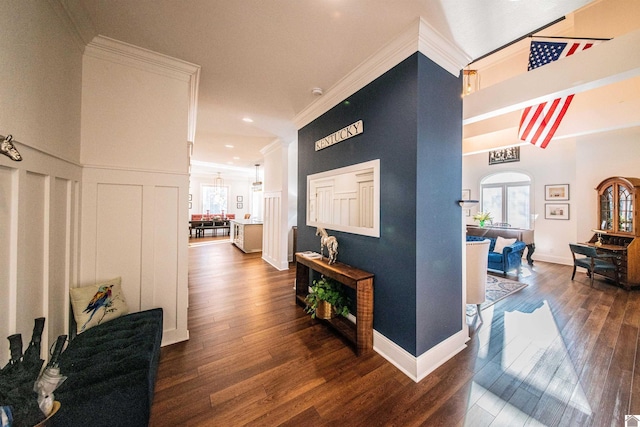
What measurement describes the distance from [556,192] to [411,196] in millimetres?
6469

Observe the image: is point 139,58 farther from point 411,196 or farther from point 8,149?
point 411,196

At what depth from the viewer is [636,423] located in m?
1.42

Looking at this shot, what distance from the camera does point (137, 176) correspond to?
2041 mm

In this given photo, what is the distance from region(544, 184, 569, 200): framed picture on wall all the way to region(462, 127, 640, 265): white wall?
8 centimetres

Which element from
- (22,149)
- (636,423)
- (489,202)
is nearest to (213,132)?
(22,149)

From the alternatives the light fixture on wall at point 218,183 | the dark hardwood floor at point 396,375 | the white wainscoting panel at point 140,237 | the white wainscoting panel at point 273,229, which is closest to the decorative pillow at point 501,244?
the dark hardwood floor at point 396,375

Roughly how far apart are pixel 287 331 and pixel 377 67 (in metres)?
2.95

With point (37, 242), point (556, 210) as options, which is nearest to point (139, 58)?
point (37, 242)

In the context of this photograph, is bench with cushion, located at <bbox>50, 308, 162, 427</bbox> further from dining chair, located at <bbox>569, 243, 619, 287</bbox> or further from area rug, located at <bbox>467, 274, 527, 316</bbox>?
dining chair, located at <bbox>569, 243, 619, 287</bbox>

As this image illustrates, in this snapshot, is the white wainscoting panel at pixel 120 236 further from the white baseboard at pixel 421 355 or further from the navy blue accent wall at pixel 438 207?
the navy blue accent wall at pixel 438 207

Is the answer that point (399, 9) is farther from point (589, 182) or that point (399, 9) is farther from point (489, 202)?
point (489, 202)

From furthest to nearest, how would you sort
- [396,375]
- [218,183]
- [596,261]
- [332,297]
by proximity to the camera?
1. [218,183]
2. [596,261]
3. [332,297]
4. [396,375]

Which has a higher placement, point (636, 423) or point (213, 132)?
point (213, 132)

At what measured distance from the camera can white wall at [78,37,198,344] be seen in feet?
6.22
